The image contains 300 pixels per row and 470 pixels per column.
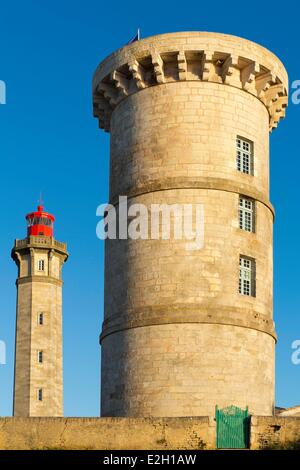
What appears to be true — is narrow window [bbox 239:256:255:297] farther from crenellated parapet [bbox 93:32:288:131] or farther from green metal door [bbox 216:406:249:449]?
crenellated parapet [bbox 93:32:288:131]

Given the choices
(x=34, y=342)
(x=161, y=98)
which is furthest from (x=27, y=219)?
(x=161, y=98)

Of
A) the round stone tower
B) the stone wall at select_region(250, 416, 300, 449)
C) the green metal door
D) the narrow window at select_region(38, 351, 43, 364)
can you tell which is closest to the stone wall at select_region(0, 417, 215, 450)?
the green metal door

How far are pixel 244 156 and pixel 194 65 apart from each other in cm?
351

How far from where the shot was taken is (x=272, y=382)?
3203cm

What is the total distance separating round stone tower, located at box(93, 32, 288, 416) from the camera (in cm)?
3027

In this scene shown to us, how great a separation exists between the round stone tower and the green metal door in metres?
1.63

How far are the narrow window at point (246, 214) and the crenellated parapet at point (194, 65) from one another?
12.6 ft

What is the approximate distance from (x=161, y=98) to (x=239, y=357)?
902 cm

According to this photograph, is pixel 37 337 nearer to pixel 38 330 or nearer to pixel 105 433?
pixel 38 330

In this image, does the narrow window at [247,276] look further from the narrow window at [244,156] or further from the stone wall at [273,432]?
the stone wall at [273,432]

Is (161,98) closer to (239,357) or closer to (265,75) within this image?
(265,75)

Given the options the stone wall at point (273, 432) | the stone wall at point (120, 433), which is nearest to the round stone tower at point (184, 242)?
the stone wall at point (273, 432)

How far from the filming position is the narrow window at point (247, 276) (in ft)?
104

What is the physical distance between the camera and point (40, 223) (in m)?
73.7
